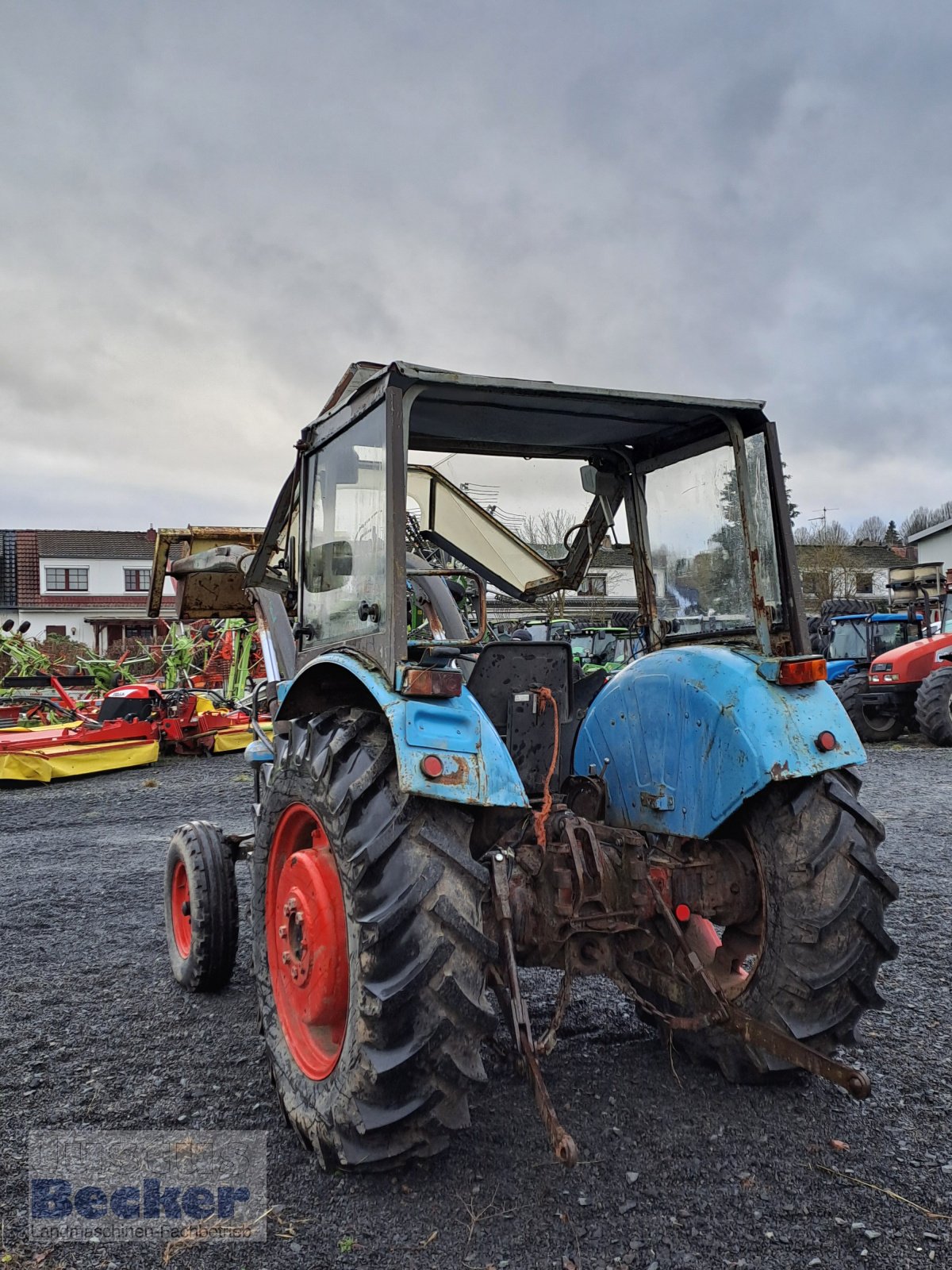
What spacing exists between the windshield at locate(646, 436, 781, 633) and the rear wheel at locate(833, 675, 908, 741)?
10.3 m

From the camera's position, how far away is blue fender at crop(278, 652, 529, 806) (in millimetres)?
2352

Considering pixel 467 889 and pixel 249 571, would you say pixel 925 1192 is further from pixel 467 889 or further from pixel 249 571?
pixel 249 571

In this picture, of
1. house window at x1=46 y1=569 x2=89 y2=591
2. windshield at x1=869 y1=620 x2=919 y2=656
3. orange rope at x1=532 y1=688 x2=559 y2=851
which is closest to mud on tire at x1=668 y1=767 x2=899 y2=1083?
orange rope at x1=532 y1=688 x2=559 y2=851

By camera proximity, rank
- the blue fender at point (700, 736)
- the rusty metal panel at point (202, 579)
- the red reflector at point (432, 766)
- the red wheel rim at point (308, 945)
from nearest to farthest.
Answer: the red reflector at point (432, 766) < the red wheel rim at point (308, 945) < the blue fender at point (700, 736) < the rusty metal panel at point (202, 579)

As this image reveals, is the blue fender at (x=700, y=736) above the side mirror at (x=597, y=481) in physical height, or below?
below

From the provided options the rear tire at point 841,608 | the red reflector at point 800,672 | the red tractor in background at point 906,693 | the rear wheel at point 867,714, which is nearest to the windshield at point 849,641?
the red tractor in background at point 906,693

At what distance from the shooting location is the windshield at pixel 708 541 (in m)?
3.16

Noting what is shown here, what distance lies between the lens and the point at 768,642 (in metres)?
3.11

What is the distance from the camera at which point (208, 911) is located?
3869 mm

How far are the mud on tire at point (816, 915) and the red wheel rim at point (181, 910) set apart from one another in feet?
8.07

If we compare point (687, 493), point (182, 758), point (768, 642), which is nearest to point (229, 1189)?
point (768, 642)

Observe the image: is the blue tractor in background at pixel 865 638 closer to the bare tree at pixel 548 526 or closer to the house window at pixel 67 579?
the bare tree at pixel 548 526

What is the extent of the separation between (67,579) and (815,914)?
45.9m

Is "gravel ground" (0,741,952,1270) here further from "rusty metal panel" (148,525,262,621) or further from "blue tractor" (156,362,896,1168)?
"rusty metal panel" (148,525,262,621)
